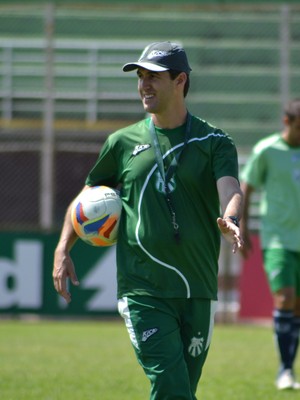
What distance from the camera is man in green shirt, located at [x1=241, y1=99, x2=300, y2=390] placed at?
29.7 feet

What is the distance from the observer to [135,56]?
17.7 meters

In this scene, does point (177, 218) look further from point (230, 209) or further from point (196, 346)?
point (196, 346)

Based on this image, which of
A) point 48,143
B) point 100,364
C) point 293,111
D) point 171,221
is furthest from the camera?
point 48,143

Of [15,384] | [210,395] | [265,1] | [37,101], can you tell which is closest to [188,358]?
[210,395]

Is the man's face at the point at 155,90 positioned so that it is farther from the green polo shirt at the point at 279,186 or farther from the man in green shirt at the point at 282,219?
the green polo shirt at the point at 279,186

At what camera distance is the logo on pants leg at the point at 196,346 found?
5555 mm

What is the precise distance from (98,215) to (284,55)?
379 inches

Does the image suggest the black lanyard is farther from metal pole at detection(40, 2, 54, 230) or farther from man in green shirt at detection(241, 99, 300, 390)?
metal pole at detection(40, 2, 54, 230)

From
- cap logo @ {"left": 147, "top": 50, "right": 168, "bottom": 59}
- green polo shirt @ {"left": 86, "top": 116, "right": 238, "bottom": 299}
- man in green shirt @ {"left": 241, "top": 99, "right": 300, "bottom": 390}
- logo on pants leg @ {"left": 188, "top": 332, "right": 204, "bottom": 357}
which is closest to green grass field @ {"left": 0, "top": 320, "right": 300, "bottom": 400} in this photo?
man in green shirt @ {"left": 241, "top": 99, "right": 300, "bottom": 390}

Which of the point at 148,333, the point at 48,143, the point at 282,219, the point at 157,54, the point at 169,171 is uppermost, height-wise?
the point at 157,54

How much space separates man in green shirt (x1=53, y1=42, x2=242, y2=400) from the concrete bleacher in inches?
444

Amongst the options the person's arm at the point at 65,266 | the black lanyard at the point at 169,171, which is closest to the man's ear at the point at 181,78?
the black lanyard at the point at 169,171

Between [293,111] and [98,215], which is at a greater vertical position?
[293,111]

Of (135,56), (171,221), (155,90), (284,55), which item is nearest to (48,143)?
(135,56)
